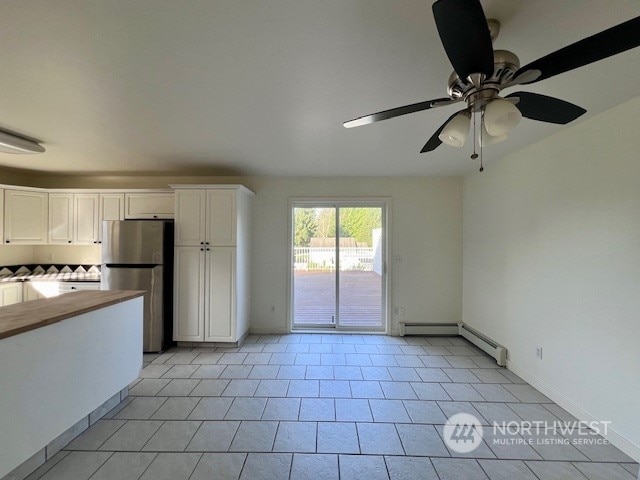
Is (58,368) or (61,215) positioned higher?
(61,215)

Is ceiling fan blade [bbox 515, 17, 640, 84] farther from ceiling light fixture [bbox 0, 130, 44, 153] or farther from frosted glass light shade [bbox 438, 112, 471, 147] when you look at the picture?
ceiling light fixture [bbox 0, 130, 44, 153]

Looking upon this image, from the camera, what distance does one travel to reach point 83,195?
396 cm

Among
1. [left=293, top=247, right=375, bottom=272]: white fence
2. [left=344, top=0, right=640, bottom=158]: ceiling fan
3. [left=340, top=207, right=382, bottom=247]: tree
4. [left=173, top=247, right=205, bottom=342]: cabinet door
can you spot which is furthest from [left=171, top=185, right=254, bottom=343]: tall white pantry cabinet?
[left=344, top=0, right=640, bottom=158]: ceiling fan

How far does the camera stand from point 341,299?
4438 mm

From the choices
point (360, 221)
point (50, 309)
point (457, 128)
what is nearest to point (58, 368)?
point (50, 309)

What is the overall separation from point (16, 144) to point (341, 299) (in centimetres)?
408

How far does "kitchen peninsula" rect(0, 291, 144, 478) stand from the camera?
1567mm

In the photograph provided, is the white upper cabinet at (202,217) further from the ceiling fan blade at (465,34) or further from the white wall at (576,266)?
the white wall at (576,266)

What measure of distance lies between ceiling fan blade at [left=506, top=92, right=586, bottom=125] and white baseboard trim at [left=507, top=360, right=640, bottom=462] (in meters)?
2.23

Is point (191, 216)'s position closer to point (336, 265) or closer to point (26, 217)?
point (336, 265)

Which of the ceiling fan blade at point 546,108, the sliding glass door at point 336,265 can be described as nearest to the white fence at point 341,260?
the sliding glass door at point 336,265

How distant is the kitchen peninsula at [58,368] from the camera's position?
1.57 m

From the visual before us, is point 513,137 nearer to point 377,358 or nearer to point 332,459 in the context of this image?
point 377,358

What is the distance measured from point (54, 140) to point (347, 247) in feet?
12.0
